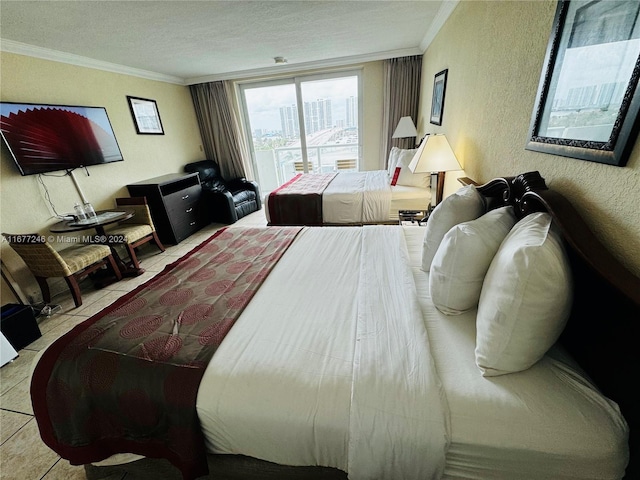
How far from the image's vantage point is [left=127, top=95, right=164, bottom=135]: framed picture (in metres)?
3.69

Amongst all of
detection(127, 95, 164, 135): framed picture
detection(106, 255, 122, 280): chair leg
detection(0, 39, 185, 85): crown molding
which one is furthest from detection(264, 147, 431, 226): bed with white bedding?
detection(0, 39, 185, 85): crown molding

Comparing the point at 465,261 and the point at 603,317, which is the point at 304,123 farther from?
the point at 603,317

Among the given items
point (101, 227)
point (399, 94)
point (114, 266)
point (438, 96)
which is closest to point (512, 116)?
point (438, 96)

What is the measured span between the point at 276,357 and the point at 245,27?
308 centimetres

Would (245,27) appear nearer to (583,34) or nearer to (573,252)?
(583,34)

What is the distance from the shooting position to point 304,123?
4.92 meters

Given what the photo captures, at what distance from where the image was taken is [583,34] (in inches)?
34.2

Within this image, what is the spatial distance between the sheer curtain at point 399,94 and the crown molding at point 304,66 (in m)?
0.12

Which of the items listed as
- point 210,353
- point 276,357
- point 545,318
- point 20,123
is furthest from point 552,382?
point 20,123

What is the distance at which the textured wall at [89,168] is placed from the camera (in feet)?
7.93

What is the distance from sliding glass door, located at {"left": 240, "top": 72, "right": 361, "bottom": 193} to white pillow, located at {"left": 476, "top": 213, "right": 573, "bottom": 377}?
14.9 ft

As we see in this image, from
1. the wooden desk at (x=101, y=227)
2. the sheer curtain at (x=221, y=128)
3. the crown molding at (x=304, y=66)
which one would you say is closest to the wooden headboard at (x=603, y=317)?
the wooden desk at (x=101, y=227)

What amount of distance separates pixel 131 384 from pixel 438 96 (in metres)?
3.56

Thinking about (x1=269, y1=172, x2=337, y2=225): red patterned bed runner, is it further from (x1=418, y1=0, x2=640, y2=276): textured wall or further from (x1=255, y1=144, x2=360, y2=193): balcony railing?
(x1=255, y1=144, x2=360, y2=193): balcony railing
